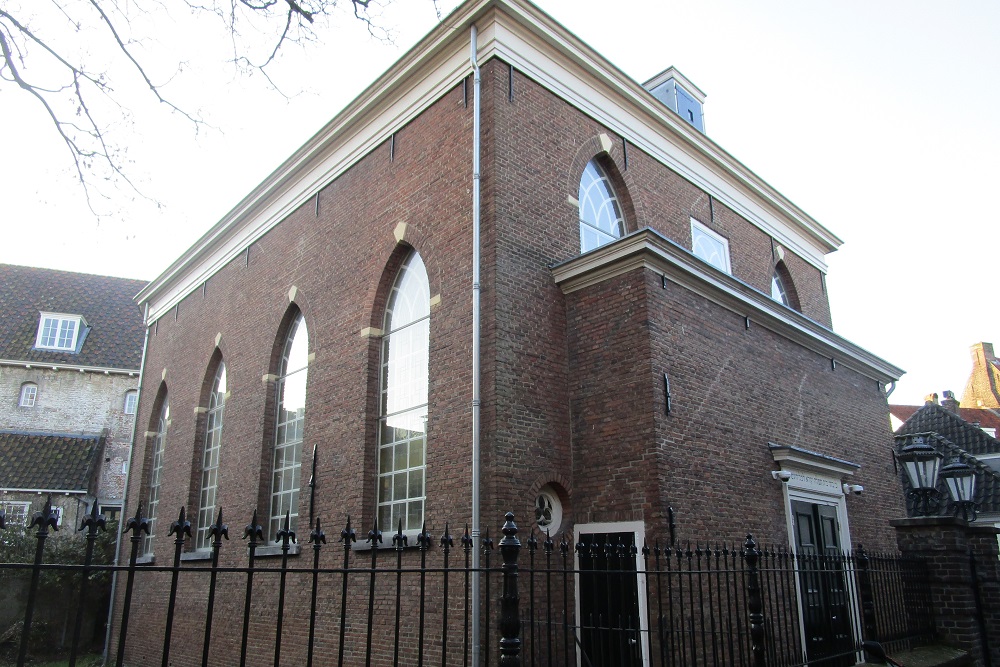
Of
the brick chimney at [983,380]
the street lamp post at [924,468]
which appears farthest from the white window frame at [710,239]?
the brick chimney at [983,380]

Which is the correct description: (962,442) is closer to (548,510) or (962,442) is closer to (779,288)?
(779,288)

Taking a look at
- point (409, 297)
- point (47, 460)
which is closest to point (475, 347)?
point (409, 297)

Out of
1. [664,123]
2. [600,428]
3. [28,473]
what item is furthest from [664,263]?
[28,473]

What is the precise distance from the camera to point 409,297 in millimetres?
12711

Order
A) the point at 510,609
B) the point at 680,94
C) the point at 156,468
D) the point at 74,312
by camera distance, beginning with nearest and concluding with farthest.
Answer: the point at 510,609 → the point at 680,94 → the point at 156,468 → the point at 74,312

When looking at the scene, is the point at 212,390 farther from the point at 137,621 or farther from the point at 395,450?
the point at 395,450

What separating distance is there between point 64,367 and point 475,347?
22.7 meters

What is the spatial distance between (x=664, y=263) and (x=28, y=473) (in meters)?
22.9

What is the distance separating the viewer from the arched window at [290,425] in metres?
14.4

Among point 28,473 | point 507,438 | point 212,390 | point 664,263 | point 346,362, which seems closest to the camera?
point 507,438

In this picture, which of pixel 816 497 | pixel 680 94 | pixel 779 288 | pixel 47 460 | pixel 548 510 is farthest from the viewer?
pixel 47 460

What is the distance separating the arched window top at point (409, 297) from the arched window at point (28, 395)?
1984 cm

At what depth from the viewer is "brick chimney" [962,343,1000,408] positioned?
163 feet

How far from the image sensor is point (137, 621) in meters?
19.3
